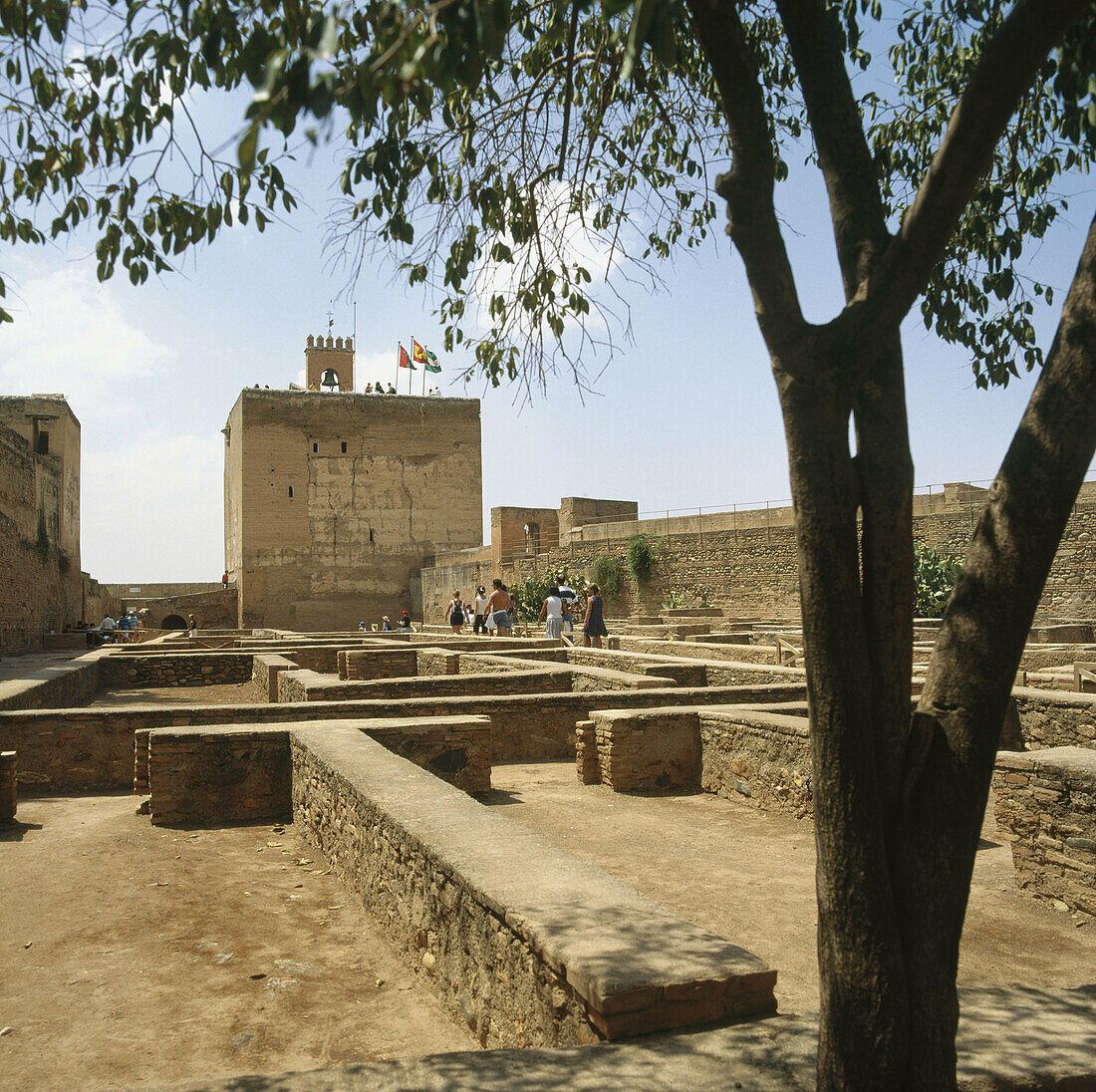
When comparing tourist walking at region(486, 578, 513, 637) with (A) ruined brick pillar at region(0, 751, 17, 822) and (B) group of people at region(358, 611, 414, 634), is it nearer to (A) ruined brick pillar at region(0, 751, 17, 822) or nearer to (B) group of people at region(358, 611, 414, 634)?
(A) ruined brick pillar at region(0, 751, 17, 822)

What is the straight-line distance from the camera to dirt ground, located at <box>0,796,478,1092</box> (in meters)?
3.01

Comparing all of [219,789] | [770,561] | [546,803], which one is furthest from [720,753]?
[770,561]

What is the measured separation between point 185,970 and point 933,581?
1772cm

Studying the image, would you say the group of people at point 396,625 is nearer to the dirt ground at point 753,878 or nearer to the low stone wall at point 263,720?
the low stone wall at point 263,720

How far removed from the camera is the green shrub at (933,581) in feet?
60.7

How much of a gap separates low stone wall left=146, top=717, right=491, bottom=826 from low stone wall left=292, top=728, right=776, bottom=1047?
1684mm

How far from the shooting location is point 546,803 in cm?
640

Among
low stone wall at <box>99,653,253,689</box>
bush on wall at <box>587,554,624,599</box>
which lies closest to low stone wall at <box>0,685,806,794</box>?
low stone wall at <box>99,653,253,689</box>

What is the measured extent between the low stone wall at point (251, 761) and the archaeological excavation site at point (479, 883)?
19 mm

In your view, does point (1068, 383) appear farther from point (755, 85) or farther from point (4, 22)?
point (4, 22)

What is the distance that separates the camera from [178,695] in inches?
511

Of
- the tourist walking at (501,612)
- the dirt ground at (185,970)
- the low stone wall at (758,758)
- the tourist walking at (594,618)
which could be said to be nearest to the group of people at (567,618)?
the tourist walking at (594,618)

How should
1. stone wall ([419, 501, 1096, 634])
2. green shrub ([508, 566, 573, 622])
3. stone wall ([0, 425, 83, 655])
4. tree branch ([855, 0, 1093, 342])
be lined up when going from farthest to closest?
1. green shrub ([508, 566, 573, 622])
2. stone wall ([419, 501, 1096, 634])
3. stone wall ([0, 425, 83, 655])
4. tree branch ([855, 0, 1093, 342])

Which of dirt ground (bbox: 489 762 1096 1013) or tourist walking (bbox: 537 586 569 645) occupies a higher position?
tourist walking (bbox: 537 586 569 645)
